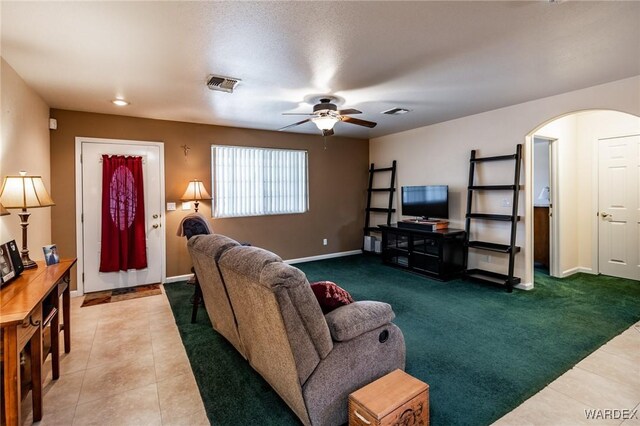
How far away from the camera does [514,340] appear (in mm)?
2873

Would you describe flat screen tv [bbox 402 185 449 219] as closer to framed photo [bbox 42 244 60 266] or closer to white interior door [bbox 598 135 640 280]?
white interior door [bbox 598 135 640 280]

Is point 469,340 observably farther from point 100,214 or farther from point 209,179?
point 100,214

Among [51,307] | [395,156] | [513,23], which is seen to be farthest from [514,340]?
[395,156]

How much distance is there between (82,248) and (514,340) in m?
5.31

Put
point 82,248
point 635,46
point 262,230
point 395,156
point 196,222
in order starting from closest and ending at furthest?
point 635,46, point 196,222, point 82,248, point 262,230, point 395,156

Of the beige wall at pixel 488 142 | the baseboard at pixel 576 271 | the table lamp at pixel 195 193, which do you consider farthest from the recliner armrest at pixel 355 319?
the baseboard at pixel 576 271

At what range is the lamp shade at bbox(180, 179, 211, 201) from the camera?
4758mm

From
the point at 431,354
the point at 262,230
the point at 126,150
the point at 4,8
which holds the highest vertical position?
the point at 4,8

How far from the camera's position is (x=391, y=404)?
158 cm

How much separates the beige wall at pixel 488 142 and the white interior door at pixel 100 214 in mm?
4346

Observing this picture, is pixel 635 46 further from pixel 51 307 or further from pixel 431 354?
pixel 51 307

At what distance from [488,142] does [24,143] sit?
18.6ft

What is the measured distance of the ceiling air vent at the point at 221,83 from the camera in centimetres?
313

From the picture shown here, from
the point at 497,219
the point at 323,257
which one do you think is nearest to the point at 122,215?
the point at 323,257
